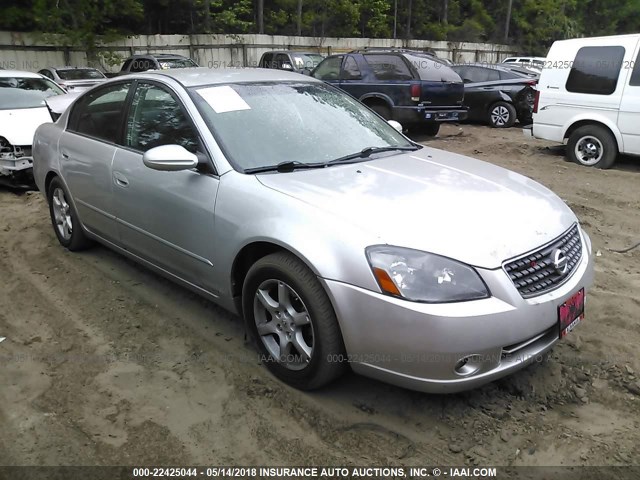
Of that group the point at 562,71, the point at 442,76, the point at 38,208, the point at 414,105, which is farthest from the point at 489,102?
the point at 38,208

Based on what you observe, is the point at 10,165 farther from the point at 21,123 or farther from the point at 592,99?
the point at 592,99

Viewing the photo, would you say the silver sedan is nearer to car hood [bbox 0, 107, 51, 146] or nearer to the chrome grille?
the chrome grille

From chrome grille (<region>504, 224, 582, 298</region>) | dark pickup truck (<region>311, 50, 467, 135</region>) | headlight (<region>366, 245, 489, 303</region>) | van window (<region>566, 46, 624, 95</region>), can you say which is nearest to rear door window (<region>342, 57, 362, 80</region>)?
dark pickup truck (<region>311, 50, 467, 135</region>)

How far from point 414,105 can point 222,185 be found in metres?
8.15

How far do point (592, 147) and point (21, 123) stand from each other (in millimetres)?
8220

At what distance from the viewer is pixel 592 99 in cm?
812

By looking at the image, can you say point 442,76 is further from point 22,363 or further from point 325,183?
point 22,363

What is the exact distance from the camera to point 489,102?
13.1 metres

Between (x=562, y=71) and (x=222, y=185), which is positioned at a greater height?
(x=562, y=71)

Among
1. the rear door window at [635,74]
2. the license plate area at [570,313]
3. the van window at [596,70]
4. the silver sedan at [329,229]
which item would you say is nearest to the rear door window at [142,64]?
the van window at [596,70]

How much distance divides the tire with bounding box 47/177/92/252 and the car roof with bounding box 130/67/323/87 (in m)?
1.33

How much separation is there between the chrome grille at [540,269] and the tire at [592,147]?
6.13 m

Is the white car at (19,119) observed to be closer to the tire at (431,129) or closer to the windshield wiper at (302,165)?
Result: the windshield wiper at (302,165)

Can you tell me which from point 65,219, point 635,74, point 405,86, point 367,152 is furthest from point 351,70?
point 367,152
